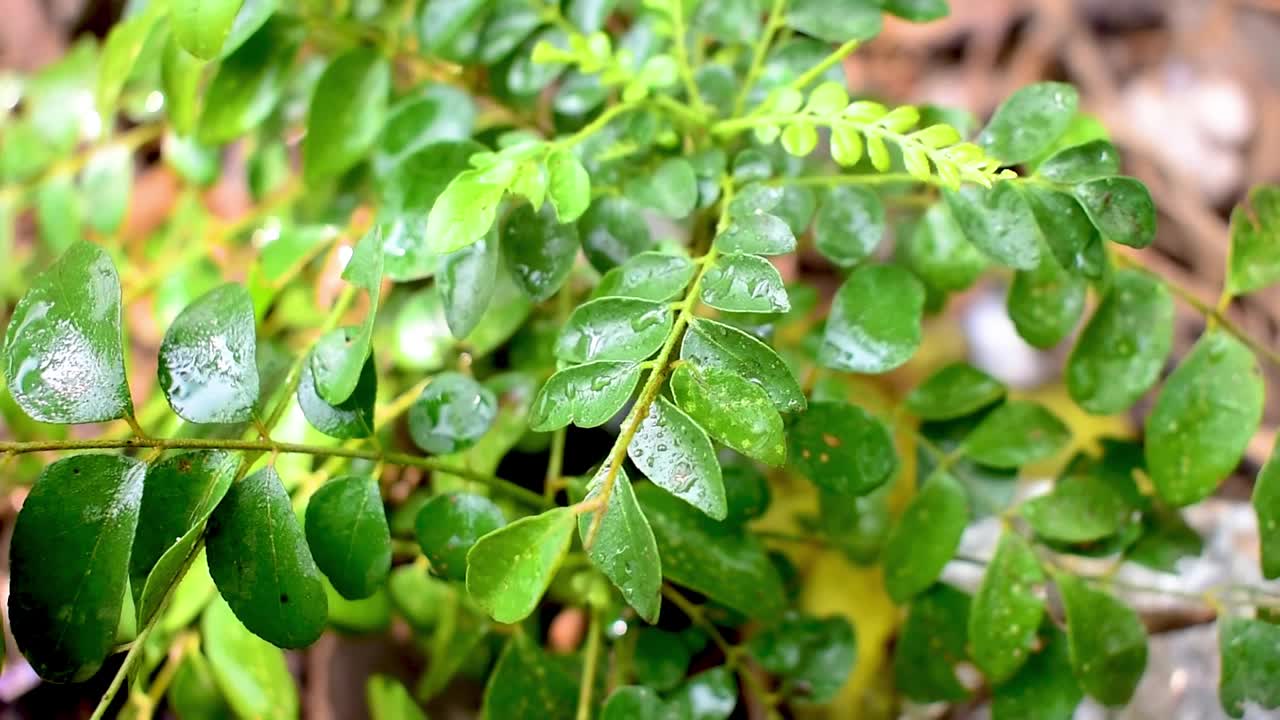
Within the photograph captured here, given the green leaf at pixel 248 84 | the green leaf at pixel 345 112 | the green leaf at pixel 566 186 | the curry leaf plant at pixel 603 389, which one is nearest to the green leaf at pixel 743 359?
the curry leaf plant at pixel 603 389

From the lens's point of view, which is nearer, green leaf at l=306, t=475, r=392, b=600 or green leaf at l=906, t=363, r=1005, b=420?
green leaf at l=306, t=475, r=392, b=600

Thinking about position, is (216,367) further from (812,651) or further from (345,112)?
(812,651)

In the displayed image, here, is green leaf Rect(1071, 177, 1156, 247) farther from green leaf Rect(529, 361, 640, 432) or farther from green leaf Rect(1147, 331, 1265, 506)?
green leaf Rect(529, 361, 640, 432)

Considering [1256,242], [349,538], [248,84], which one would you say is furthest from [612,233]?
[1256,242]

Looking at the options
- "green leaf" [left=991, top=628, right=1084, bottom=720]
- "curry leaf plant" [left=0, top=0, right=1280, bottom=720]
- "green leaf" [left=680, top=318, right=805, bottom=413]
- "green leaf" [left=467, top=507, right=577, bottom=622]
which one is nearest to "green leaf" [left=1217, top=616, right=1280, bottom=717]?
"curry leaf plant" [left=0, top=0, right=1280, bottom=720]

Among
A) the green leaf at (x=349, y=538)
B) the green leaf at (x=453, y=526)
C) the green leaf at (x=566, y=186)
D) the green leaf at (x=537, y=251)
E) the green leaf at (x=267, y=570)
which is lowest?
the green leaf at (x=453, y=526)

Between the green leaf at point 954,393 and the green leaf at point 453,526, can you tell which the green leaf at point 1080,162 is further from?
the green leaf at point 453,526

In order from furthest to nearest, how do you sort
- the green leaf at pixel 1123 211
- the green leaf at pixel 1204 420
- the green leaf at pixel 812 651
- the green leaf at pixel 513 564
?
1. the green leaf at pixel 812 651
2. the green leaf at pixel 1204 420
3. the green leaf at pixel 1123 211
4. the green leaf at pixel 513 564
